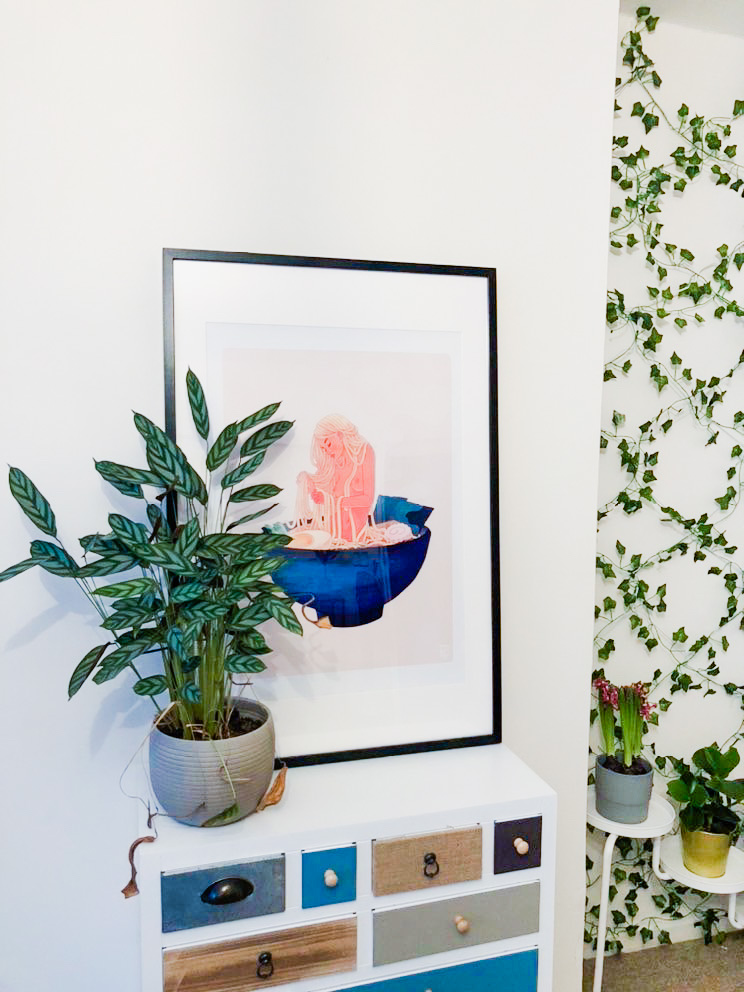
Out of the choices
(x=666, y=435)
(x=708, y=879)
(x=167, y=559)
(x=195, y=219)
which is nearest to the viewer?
(x=167, y=559)

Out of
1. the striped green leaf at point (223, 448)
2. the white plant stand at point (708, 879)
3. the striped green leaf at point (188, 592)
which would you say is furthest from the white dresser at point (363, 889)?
the white plant stand at point (708, 879)

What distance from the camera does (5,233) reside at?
1.32 m

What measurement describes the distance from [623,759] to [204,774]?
1171mm

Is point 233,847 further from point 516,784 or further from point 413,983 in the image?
point 516,784

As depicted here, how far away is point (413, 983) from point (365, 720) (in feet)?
1.47

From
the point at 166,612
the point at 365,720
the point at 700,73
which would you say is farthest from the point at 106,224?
the point at 700,73

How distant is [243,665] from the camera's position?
3.95ft

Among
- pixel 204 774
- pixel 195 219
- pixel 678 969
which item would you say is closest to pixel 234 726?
pixel 204 774

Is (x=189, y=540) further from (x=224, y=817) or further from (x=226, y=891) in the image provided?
(x=226, y=891)

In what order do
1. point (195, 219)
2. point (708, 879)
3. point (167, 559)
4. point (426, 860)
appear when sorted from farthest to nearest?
point (708, 879), point (195, 219), point (426, 860), point (167, 559)

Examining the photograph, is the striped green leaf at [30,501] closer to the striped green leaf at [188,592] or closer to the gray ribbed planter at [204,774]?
the striped green leaf at [188,592]

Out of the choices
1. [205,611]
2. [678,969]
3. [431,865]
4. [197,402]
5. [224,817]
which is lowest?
[678,969]

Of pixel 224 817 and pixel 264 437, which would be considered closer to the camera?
pixel 224 817

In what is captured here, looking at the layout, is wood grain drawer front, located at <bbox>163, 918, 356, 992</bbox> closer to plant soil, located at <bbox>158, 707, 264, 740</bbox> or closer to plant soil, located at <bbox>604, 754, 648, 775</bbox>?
plant soil, located at <bbox>158, 707, 264, 740</bbox>
